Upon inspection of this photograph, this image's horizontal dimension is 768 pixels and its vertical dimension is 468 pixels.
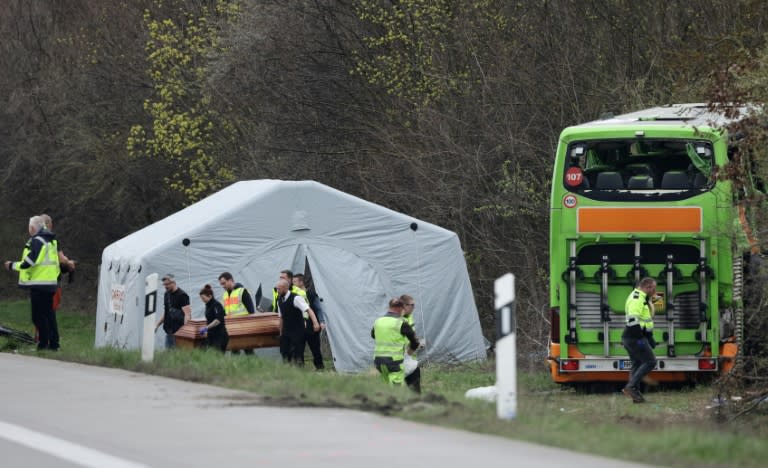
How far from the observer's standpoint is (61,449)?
9.11m

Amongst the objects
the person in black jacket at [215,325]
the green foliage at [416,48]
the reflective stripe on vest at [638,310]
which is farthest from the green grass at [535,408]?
the green foliage at [416,48]

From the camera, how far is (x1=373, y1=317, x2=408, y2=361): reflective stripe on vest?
57.4 feet

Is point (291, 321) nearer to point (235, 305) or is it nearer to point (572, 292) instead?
point (235, 305)

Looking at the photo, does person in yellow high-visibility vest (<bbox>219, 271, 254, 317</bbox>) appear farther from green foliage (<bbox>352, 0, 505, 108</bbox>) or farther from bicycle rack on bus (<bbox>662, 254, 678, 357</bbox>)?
green foliage (<bbox>352, 0, 505, 108</bbox>)

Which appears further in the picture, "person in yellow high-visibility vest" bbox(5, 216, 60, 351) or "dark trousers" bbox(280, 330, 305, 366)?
"dark trousers" bbox(280, 330, 305, 366)

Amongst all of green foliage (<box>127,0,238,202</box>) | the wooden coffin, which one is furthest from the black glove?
green foliage (<box>127,0,238,202</box>)

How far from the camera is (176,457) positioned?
8555 millimetres

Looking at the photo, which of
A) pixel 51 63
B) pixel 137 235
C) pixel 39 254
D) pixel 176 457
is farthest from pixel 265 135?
pixel 176 457

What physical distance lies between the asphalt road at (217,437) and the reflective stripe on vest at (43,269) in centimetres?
710

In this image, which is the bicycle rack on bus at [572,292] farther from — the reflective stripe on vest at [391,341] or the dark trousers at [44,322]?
the dark trousers at [44,322]

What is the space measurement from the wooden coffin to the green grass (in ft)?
8.79

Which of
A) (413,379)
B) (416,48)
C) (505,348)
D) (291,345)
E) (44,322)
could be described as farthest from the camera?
(416,48)

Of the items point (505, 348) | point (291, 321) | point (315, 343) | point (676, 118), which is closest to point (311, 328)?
point (315, 343)

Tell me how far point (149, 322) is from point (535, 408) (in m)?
5.92
